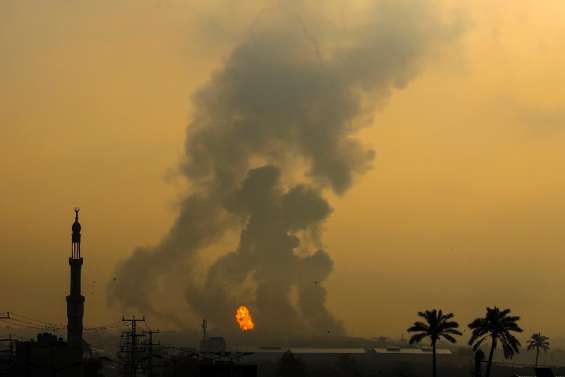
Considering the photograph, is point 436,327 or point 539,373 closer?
point 539,373

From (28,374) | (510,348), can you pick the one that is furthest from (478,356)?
(28,374)

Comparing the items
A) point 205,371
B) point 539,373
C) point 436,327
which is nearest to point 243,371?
point 205,371

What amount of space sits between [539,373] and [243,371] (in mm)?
43871

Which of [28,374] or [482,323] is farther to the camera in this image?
[28,374]

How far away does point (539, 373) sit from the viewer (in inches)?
5748

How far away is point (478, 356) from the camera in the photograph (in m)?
153

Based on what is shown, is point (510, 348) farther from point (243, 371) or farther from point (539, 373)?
point (243, 371)

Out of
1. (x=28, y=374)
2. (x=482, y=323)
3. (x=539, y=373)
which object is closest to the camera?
(x=539, y=373)

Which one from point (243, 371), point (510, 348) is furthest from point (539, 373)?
point (243, 371)

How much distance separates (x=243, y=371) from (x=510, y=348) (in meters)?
41.4

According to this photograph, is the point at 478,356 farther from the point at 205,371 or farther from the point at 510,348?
the point at 205,371

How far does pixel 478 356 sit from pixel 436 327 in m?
9.17

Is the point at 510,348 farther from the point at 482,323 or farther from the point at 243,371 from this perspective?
the point at 243,371

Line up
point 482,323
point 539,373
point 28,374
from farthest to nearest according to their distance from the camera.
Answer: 1. point 28,374
2. point 482,323
3. point 539,373
